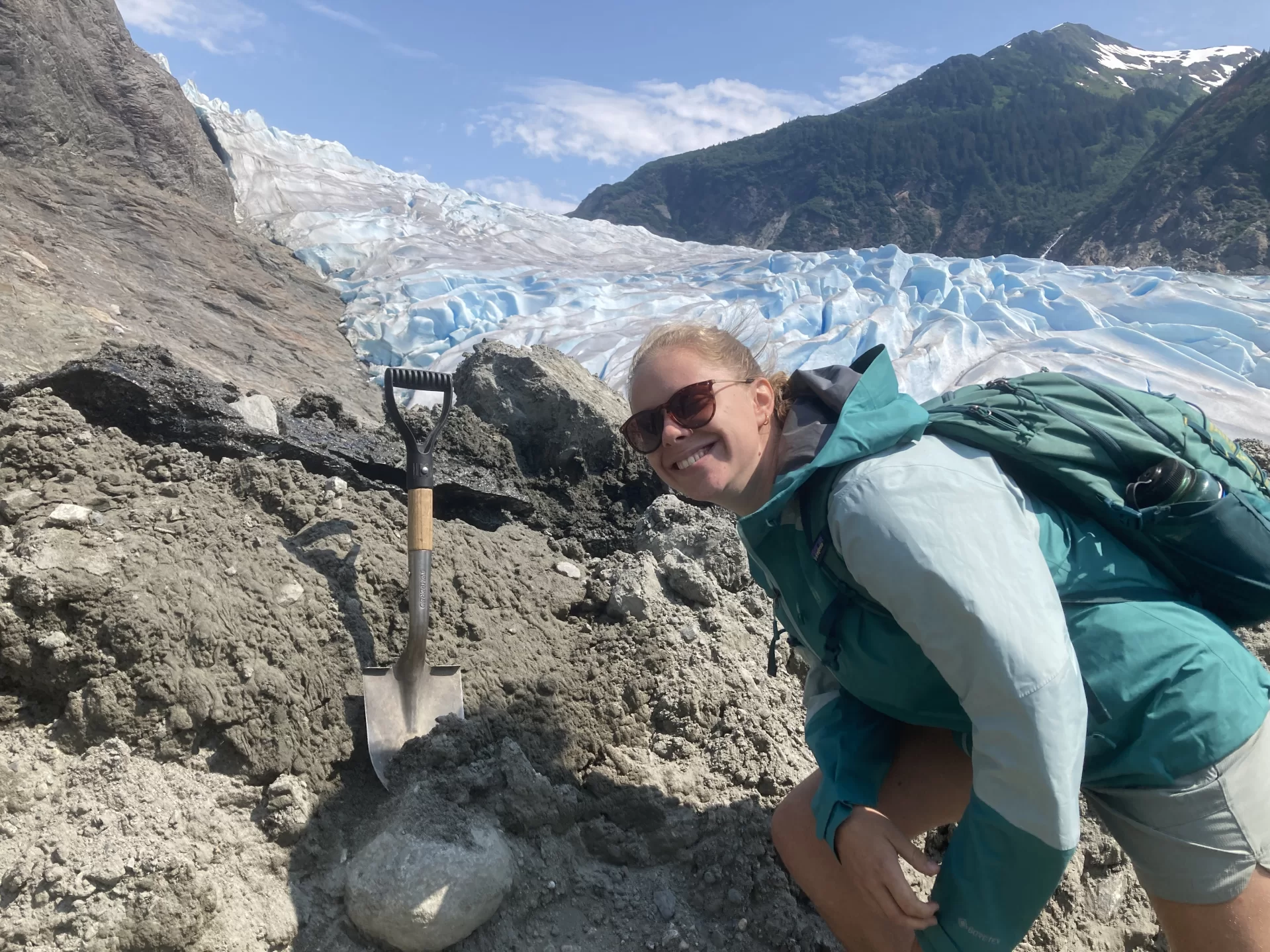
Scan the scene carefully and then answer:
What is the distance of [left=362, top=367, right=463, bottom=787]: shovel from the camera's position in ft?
6.37

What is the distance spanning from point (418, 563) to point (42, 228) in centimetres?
724

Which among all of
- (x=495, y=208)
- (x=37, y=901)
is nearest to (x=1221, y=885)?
(x=37, y=901)

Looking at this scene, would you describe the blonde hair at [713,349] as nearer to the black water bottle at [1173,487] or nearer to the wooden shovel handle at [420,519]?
the black water bottle at [1173,487]

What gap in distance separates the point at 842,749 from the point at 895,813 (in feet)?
0.64

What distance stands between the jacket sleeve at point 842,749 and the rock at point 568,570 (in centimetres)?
115

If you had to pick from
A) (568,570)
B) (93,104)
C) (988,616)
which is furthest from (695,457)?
(93,104)

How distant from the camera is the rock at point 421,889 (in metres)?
1.62

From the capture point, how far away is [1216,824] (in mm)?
1190

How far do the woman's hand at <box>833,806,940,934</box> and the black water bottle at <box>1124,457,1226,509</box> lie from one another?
1.95 feet

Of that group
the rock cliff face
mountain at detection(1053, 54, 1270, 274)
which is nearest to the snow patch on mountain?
mountain at detection(1053, 54, 1270, 274)

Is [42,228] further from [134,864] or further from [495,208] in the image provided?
[495,208]

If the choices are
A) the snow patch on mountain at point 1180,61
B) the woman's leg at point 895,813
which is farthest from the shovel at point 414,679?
the snow patch on mountain at point 1180,61

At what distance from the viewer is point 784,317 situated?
1047 cm

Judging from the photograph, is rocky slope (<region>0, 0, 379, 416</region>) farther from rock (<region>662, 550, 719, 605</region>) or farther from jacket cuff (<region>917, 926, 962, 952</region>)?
jacket cuff (<region>917, 926, 962, 952</region>)
